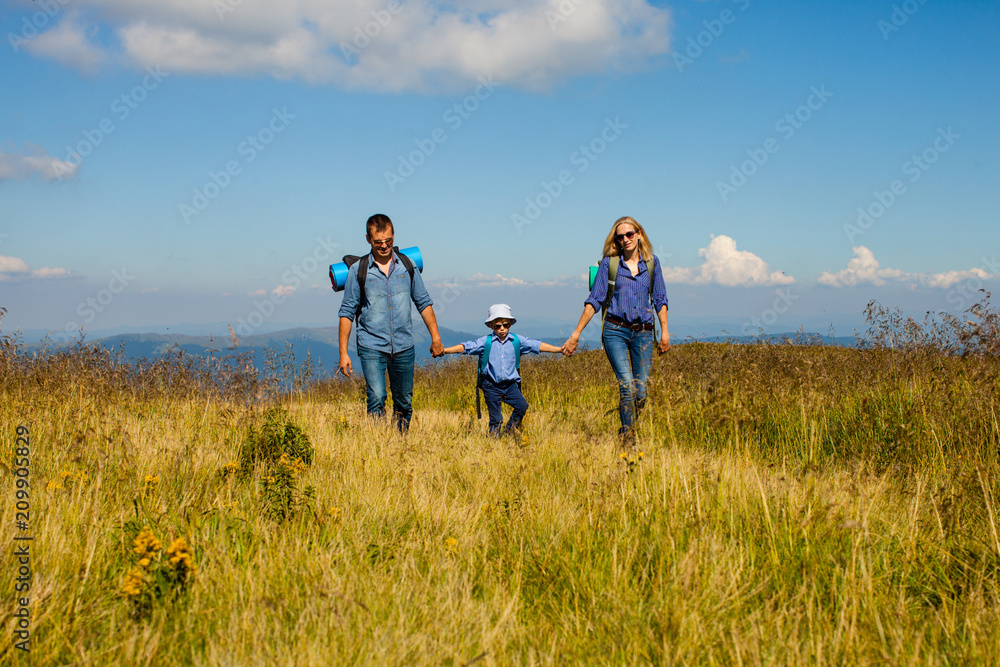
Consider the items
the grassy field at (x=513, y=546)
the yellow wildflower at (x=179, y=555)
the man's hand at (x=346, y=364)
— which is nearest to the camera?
the grassy field at (x=513, y=546)

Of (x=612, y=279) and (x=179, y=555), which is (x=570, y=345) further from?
(x=179, y=555)

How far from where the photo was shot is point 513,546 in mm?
2781

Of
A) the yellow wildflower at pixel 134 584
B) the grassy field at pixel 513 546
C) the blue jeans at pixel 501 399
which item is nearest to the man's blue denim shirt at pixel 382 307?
the blue jeans at pixel 501 399

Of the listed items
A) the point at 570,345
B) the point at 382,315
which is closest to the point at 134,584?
the point at 382,315

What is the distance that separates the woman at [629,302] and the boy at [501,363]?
0.66 m

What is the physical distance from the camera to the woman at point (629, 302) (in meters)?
5.74

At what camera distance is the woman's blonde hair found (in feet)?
19.0

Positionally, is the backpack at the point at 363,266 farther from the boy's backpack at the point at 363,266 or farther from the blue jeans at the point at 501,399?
the blue jeans at the point at 501,399

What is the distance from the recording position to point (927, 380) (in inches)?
198

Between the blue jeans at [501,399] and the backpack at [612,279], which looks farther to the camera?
the blue jeans at [501,399]

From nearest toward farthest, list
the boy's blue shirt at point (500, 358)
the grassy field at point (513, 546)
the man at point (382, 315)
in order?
1. the grassy field at point (513, 546)
2. the man at point (382, 315)
3. the boy's blue shirt at point (500, 358)

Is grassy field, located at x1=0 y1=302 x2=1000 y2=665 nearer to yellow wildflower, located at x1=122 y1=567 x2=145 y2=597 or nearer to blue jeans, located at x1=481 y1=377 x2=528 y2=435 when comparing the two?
yellow wildflower, located at x1=122 y1=567 x2=145 y2=597

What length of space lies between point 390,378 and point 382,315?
684mm

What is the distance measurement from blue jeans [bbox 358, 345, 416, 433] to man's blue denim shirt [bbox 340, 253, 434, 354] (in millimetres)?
92
